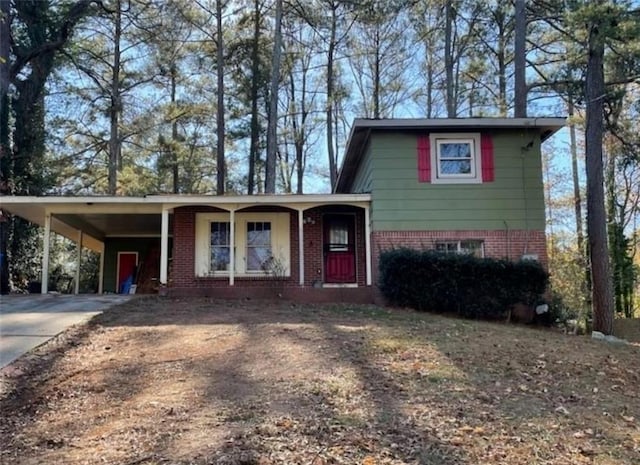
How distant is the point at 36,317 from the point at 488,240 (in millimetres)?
9643

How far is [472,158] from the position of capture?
13.3m

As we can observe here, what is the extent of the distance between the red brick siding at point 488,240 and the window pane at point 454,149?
188 centimetres

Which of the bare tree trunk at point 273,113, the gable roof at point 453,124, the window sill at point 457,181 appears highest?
the bare tree trunk at point 273,113

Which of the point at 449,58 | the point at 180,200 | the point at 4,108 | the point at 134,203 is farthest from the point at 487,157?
the point at 4,108

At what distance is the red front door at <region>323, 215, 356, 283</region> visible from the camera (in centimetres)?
1455

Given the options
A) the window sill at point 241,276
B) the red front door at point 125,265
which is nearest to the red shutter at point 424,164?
the window sill at point 241,276

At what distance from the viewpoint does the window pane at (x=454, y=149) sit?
44.0ft

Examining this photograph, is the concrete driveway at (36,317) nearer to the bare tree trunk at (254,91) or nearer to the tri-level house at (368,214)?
the tri-level house at (368,214)

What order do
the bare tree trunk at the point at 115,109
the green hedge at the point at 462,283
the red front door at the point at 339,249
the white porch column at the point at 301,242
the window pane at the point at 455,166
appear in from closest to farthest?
the green hedge at the point at 462,283 < the window pane at the point at 455,166 < the white porch column at the point at 301,242 < the red front door at the point at 339,249 < the bare tree trunk at the point at 115,109

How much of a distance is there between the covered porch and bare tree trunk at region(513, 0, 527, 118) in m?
6.52

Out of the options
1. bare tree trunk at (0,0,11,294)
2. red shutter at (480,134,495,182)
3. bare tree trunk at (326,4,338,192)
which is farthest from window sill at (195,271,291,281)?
bare tree trunk at (326,4,338,192)

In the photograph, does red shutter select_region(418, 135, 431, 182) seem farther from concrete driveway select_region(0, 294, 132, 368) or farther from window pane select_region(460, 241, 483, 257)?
concrete driveway select_region(0, 294, 132, 368)

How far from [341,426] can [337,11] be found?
2228 cm

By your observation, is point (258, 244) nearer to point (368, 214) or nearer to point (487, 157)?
point (368, 214)
